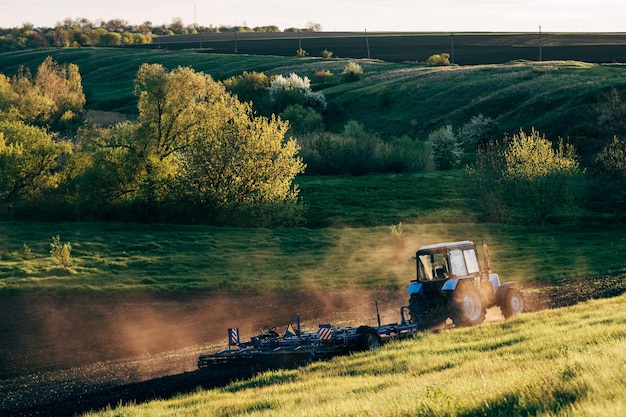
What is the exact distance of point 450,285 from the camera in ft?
85.5

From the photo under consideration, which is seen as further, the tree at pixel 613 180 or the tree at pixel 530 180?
the tree at pixel 613 180

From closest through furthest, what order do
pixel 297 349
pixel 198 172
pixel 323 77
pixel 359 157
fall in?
pixel 297 349, pixel 198 172, pixel 359 157, pixel 323 77

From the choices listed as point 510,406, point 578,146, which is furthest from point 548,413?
point 578,146

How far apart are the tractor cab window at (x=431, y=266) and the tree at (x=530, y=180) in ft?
113

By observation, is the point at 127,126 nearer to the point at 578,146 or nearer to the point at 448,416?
the point at 578,146

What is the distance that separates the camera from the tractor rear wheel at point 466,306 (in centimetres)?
2634

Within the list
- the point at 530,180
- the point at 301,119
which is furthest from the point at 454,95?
the point at 530,180

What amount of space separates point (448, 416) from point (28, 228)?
52609 mm

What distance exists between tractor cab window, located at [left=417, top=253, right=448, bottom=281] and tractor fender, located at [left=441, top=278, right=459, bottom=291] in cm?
72

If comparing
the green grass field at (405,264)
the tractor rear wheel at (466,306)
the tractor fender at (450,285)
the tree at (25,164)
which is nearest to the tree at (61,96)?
the green grass field at (405,264)

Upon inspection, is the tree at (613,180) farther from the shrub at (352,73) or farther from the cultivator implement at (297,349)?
the shrub at (352,73)

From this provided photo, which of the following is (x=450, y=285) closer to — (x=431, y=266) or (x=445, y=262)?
(x=445, y=262)

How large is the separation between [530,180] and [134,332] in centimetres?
3480

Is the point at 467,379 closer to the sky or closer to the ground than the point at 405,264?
closer to the sky
